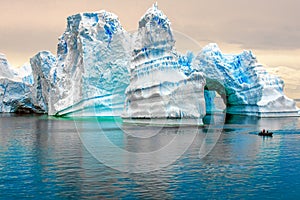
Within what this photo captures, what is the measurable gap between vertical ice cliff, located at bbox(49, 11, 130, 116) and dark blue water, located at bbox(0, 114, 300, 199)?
76.5ft

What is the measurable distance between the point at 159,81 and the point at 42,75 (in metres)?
34.2

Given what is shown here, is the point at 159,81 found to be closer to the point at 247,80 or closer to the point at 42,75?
the point at 247,80

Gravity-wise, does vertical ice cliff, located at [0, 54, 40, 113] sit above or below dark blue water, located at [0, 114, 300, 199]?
above

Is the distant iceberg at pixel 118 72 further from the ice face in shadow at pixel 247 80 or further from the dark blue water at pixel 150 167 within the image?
the dark blue water at pixel 150 167

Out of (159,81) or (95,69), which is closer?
(159,81)

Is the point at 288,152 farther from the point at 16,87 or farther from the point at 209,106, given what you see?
the point at 16,87

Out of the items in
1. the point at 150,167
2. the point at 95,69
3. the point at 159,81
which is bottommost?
the point at 150,167

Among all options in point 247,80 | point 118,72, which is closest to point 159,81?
point 118,72

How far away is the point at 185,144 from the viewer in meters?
25.4

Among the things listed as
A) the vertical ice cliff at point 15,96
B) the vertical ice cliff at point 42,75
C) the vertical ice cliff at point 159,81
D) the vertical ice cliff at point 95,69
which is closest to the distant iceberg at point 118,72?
the vertical ice cliff at point 95,69

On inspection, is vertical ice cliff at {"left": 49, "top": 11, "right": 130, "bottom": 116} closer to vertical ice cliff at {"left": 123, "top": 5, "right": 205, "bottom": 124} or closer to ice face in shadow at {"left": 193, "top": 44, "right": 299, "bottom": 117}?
ice face in shadow at {"left": 193, "top": 44, "right": 299, "bottom": 117}

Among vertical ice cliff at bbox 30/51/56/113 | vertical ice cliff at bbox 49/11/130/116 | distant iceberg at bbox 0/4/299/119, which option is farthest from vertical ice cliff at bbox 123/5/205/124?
vertical ice cliff at bbox 30/51/56/113

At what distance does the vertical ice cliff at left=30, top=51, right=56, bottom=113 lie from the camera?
65.5m

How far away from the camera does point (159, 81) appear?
37062mm
